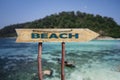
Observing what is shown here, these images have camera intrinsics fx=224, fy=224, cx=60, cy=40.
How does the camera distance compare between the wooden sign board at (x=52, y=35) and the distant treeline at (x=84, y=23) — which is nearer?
the wooden sign board at (x=52, y=35)

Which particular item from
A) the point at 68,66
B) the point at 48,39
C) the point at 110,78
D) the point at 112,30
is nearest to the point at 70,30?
the point at 48,39

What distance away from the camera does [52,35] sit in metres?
3.13

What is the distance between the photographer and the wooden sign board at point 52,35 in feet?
10.3

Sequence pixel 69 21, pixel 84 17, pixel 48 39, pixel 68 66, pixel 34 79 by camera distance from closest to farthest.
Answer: pixel 48 39 < pixel 34 79 < pixel 68 66 < pixel 69 21 < pixel 84 17

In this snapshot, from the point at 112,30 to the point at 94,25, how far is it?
593 cm

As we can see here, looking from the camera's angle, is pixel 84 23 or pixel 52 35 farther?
pixel 84 23

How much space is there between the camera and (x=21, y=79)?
35.1 feet

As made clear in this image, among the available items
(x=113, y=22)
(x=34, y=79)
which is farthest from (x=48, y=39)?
(x=113, y=22)

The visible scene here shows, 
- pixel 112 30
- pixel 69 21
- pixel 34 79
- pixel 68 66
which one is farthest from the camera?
pixel 69 21

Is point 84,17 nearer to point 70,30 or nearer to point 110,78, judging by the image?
point 110,78

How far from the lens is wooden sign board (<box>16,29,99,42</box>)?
3.12 metres

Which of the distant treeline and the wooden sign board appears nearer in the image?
the wooden sign board

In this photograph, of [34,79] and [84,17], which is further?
[84,17]

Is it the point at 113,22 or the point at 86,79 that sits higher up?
the point at 113,22
